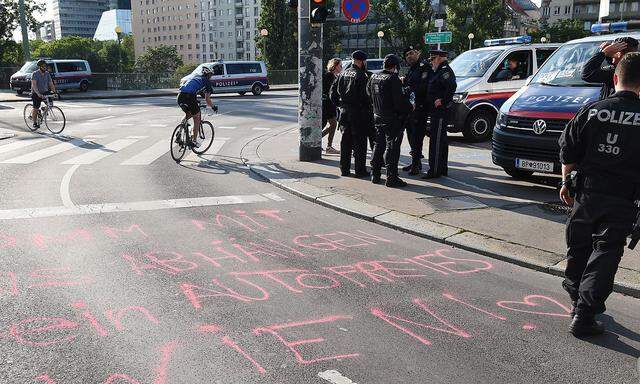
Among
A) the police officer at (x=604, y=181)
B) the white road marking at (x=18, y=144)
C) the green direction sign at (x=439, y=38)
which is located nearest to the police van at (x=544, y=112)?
the police officer at (x=604, y=181)

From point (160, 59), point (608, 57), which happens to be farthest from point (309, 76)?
point (160, 59)

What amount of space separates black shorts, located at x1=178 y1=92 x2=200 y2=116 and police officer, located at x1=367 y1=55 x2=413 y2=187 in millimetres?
3978

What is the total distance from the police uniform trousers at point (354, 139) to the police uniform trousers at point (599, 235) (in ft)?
17.9

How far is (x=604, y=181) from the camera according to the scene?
367cm

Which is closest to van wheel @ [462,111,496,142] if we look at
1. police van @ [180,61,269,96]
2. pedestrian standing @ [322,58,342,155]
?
pedestrian standing @ [322,58,342,155]

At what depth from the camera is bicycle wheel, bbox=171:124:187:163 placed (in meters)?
11.0

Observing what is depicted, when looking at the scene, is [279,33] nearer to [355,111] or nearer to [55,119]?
[55,119]

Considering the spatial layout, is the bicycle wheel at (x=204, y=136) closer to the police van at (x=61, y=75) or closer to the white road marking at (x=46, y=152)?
the white road marking at (x=46, y=152)

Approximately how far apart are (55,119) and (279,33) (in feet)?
214

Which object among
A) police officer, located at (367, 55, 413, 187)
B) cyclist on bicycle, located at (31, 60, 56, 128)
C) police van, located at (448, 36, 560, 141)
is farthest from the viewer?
cyclist on bicycle, located at (31, 60, 56, 128)

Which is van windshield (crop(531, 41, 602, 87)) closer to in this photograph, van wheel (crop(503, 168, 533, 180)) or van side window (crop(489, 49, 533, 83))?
van wheel (crop(503, 168, 533, 180))

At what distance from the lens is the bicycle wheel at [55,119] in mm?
15664

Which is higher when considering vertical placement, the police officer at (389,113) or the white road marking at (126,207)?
the police officer at (389,113)

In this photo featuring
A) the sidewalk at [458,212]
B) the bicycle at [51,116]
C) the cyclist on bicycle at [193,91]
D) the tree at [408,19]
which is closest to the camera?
the sidewalk at [458,212]
